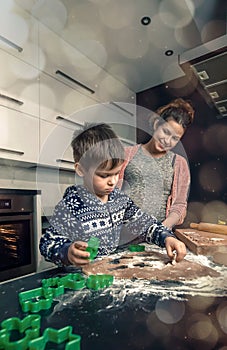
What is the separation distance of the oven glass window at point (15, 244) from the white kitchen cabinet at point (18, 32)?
965 millimetres

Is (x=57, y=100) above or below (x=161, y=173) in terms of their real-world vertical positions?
above

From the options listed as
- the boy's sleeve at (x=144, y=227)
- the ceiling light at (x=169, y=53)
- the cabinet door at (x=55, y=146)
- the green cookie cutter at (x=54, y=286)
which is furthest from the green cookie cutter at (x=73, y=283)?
the ceiling light at (x=169, y=53)

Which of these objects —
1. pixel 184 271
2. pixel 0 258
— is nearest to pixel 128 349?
pixel 184 271

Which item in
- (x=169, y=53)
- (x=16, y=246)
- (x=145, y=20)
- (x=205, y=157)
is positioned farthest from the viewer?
(x=205, y=157)

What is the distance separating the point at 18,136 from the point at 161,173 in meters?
0.86

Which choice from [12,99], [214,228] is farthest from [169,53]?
[214,228]

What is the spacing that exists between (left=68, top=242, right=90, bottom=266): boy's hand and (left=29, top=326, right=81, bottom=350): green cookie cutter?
Result: 0.25 m

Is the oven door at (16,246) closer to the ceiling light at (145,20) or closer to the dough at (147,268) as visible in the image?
the dough at (147,268)

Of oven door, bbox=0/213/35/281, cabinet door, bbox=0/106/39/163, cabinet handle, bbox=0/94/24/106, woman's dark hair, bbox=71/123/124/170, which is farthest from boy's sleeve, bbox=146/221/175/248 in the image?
cabinet handle, bbox=0/94/24/106

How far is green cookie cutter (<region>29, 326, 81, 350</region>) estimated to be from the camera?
25cm

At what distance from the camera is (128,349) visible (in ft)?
0.85

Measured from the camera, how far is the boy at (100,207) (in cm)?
77

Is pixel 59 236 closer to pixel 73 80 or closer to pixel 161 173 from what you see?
pixel 161 173

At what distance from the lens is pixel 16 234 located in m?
1.38
